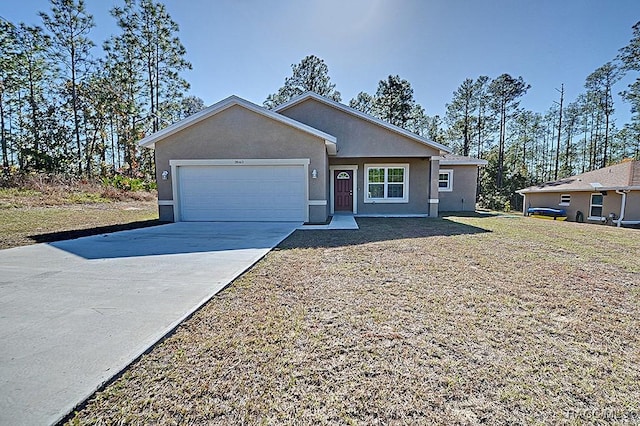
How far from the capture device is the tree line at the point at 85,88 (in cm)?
2061

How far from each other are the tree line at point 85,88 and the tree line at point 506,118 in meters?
11.5

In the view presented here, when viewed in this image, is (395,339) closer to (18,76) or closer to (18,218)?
(18,218)

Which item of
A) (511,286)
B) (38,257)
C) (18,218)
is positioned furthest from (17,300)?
(18,218)

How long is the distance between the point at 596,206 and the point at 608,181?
4.92ft

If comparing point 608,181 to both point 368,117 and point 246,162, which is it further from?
point 246,162

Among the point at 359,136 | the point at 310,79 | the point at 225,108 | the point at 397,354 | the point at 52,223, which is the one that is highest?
the point at 310,79

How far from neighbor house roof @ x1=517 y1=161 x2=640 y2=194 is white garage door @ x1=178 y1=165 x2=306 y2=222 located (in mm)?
17181

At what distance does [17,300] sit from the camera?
3.53 m

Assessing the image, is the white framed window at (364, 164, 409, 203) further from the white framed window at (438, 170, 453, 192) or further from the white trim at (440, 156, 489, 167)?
the white framed window at (438, 170, 453, 192)

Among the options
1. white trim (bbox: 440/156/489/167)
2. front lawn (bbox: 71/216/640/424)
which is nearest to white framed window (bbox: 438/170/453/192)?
white trim (bbox: 440/156/489/167)

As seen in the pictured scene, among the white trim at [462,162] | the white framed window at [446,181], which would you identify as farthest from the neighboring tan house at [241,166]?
the white framed window at [446,181]

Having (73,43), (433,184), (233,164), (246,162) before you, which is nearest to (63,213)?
(233,164)

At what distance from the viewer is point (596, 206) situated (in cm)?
1695

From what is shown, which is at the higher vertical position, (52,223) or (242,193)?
(242,193)
